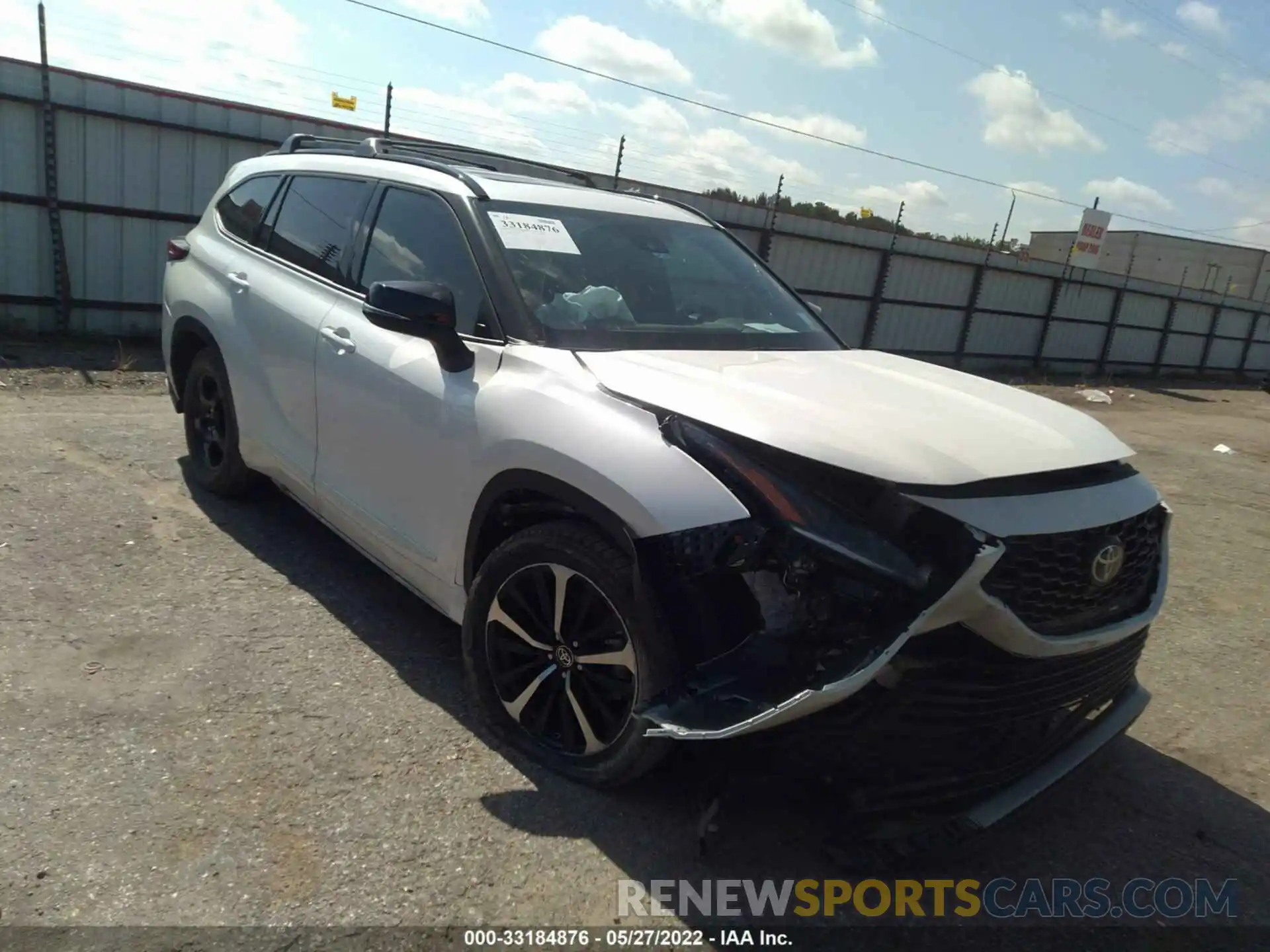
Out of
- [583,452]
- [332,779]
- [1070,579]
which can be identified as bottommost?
[332,779]

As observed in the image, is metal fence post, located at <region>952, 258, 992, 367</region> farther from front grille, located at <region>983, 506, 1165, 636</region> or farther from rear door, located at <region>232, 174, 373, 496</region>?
front grille, located at <region>983, 506, 1165, 636</region>

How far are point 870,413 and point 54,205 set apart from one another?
957 centimetres

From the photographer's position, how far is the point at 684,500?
7.84 feet

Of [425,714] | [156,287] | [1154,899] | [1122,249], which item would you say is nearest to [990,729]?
[1154,899]

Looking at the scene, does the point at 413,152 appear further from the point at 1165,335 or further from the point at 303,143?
the point at 1165,335

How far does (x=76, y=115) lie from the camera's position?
9266 mm

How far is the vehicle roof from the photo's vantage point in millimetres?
3582

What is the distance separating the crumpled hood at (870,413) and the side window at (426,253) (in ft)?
1.65

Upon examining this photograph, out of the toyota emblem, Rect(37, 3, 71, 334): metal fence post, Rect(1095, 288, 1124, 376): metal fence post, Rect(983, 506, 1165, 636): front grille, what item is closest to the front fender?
Rect(983, 506, 1165, 636): front grille

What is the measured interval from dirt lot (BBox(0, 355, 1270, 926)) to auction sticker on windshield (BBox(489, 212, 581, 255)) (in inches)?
61.9

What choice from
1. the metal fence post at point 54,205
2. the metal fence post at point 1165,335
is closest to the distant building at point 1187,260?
the metal fence post at point 1165,335

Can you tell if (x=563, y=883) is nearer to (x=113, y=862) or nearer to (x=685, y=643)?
(x=685, y=643)

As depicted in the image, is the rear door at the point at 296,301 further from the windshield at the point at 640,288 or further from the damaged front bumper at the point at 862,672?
the damaged front bumper at the point at 862,672

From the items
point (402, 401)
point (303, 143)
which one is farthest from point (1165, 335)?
point (402, 401)
